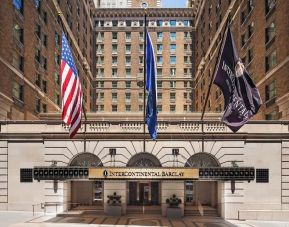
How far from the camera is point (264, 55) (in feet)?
135

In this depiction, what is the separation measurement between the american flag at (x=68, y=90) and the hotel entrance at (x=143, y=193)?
13.6 m

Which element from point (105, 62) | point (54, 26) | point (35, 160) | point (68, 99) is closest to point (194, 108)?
point (105, 62)

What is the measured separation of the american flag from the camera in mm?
25469

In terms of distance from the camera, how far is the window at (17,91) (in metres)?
38.9

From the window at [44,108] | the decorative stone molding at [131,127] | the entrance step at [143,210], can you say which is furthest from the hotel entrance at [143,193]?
the window at [44,108]

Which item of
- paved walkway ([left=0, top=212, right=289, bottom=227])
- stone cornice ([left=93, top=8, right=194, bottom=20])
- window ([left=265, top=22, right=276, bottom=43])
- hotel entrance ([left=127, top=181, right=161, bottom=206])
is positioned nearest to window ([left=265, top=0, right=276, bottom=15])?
window ([left=265, top=22, right=276, bottom=43])

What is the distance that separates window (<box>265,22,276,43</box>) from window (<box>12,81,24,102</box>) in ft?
88.1

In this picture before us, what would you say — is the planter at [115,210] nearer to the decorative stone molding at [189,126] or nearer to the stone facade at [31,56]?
the decorative stone molding at [189,126]

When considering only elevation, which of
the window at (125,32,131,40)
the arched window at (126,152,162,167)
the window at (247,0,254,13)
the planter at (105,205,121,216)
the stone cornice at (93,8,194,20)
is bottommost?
the planter at (105,205,121,216)

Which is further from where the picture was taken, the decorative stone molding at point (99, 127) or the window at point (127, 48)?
the window at point (127, 48)

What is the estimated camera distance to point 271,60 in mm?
39656

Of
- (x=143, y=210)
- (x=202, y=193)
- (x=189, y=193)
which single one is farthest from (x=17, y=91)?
(x=202, y=193)

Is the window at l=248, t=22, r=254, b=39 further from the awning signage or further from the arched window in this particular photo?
the awning signage

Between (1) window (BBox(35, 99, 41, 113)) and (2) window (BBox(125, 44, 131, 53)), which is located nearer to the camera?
(1) window (BBox(35, 99, 41, 113))
